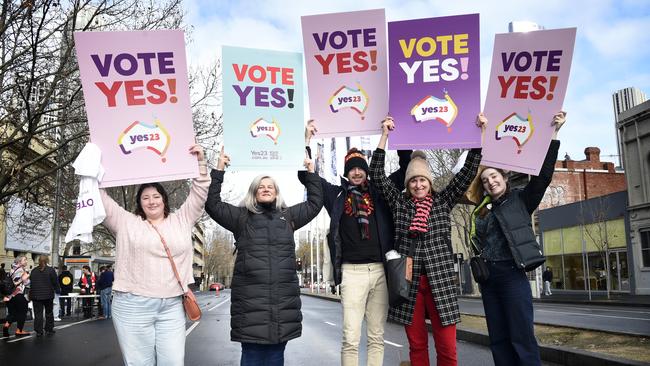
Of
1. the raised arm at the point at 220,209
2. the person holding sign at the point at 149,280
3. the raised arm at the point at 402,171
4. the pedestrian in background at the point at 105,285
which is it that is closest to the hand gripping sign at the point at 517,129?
the raised arm at the point at 402,171

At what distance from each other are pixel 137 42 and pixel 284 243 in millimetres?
2061

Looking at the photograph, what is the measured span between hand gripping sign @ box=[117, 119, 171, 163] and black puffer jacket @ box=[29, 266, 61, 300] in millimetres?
12503

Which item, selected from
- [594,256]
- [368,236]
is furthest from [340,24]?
[594,256]

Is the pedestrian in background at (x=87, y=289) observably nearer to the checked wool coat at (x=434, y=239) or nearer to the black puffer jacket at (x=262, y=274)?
the black puffer jacket at (x=262, y=274)

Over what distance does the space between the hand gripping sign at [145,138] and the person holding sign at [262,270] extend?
19.8 inches

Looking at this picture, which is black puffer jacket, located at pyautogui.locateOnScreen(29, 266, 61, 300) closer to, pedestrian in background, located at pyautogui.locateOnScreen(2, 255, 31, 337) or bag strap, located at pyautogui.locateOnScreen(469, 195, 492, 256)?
pedestrian in background, located at pyautogui.locateOnScreen(2, 255, 31, 337)

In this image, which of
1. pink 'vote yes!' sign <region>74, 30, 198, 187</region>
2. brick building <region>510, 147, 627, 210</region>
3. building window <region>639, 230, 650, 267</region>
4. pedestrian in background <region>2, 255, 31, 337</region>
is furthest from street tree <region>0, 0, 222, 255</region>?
brick building <region>510, 147, 627, 210</region>

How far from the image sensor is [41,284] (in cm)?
1535

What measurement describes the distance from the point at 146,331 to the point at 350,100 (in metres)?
2.78

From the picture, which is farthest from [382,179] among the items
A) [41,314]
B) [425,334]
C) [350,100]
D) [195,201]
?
[41,314]

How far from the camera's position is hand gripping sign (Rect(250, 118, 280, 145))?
525 centimetres

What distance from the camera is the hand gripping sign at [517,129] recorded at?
548 cm

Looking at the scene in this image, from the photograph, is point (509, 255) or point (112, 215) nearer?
point (112, 215)

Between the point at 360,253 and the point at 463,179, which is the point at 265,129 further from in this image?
the point at 463,179
